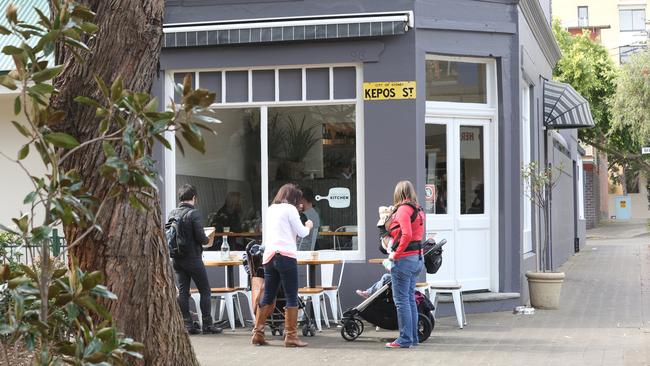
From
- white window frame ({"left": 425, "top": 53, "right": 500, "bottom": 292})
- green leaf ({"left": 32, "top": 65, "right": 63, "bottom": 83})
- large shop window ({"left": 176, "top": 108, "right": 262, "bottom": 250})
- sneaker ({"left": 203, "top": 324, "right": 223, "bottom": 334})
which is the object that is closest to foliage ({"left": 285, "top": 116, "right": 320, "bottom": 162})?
large shop window ({"left": 176, "top": 108, "right": 262, "bottom": 250})

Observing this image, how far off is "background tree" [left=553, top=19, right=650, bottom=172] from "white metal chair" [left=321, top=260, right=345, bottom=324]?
1131 inches

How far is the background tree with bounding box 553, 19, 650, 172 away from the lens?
40.9 metres

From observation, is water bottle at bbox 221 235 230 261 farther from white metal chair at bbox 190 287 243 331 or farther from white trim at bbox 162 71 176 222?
white trim at bbox 162 71 176 222

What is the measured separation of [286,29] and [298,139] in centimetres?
147

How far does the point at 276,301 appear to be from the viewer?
36.7ft

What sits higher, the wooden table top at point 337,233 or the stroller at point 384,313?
the wooden table top at point 337,233

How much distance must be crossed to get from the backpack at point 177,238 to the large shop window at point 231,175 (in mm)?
1782

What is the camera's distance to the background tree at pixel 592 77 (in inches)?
1609

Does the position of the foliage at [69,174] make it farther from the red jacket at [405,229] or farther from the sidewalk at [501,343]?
the red jacket at [405,229]

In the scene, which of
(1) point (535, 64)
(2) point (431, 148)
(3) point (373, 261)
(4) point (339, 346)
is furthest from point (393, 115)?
(1) point (535, 64)

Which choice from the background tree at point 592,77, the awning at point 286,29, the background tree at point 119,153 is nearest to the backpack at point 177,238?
the awning at point 286,29

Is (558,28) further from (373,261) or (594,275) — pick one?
(373,261)

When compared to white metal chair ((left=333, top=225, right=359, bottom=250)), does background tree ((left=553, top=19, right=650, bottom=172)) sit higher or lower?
higher

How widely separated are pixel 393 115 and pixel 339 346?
3.31m
